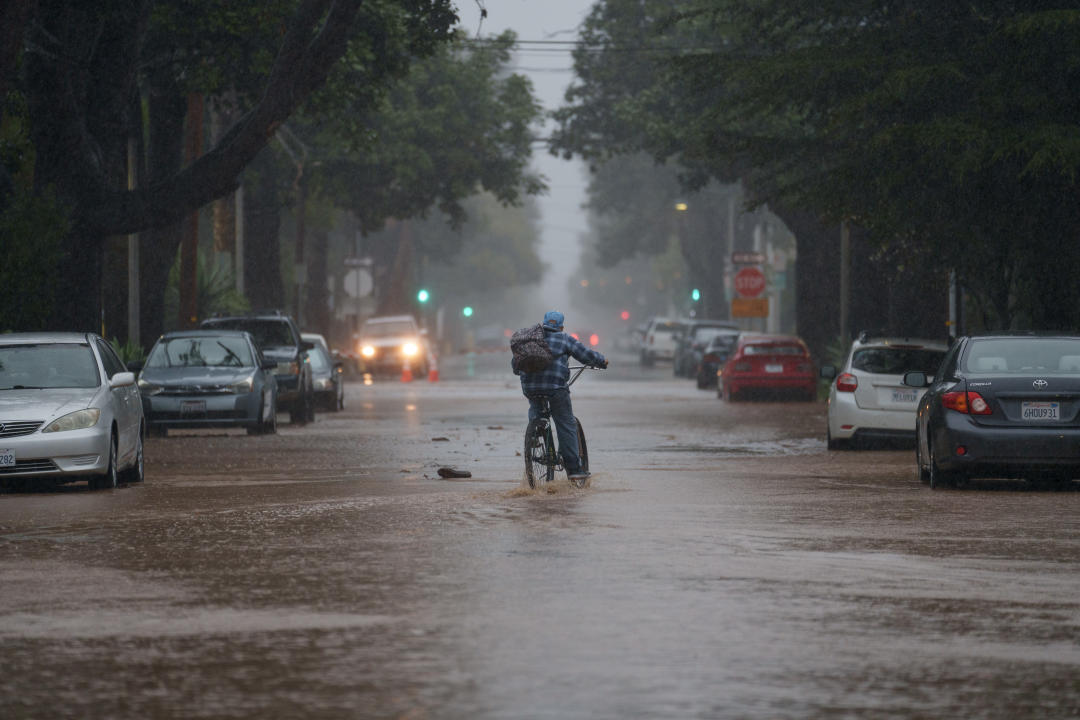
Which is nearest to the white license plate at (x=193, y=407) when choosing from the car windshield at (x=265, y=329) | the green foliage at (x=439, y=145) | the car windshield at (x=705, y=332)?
the car windshield at (x=265, y=329)

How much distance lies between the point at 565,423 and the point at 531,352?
705 mm

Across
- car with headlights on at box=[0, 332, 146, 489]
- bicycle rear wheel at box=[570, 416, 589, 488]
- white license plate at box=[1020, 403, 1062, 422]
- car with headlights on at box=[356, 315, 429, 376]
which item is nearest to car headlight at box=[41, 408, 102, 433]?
car with headlights on at box=[0, 332, 146, 489]

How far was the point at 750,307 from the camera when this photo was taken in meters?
66.3

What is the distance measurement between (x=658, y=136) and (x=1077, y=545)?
38.7 meters

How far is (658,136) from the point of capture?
51.7m

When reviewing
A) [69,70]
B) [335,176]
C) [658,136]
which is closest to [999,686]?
[69,70]

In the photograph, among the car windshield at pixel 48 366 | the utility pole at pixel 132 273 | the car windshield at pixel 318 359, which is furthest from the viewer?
the car windshield at pixel 318 359

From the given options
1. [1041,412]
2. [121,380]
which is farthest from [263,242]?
[1041,412]

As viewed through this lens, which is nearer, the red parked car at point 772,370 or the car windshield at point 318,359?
the car windshield at point 318,359

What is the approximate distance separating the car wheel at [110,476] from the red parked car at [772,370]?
25.1m

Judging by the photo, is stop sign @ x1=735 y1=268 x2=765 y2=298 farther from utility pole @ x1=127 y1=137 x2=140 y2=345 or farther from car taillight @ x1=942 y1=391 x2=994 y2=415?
car taillight @ x1=942 y1=391 x2=994 y2=415

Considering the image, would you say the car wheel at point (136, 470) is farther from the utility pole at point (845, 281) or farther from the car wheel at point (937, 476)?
the utility pole at point (845, 281)

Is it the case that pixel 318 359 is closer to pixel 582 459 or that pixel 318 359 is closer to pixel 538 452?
pixel 582 459

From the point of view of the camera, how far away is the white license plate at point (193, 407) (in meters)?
28.9
